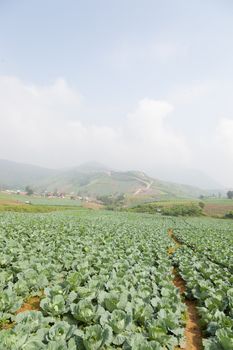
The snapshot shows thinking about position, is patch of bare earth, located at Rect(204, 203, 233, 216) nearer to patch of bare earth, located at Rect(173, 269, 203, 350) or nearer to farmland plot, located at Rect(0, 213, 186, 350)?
farmland plot, located at Rect(0, 213, 186, 350)

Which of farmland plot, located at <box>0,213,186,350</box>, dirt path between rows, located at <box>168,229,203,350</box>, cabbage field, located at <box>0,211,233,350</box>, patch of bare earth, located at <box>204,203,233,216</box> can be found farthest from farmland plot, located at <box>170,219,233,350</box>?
patch of bare earth, located at <box>204,203,233,216</box>

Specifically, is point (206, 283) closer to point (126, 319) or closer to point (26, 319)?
point (126, 319)

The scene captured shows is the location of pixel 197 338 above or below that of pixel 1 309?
below

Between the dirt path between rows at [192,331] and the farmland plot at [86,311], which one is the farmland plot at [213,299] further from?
the farmland plot at [86,311]

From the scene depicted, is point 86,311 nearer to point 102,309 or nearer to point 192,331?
point 102,309

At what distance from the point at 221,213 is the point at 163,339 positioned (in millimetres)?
92006

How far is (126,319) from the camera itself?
6500 mm

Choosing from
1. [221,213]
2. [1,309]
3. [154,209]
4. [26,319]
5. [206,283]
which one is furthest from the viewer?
[154,209]

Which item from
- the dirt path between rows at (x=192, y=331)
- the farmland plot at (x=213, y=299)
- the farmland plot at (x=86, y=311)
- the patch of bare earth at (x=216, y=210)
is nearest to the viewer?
the farmland plot at (x=86, y=311)

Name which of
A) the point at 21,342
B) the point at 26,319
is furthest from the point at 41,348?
the point at 26,319

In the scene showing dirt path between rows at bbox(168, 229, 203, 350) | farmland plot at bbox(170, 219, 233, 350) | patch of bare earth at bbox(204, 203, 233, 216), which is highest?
farmland plot at bbox(170, 219, 233, 350)

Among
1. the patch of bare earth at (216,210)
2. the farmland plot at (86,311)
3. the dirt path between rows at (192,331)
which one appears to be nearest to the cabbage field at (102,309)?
the farmland plot at (86,311)

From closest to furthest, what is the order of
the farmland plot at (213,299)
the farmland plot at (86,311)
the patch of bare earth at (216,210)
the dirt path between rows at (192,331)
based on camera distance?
the farmland plot at (86,311) < the farmland plot at (213,299) < the dirt path between rows at (192,331) < the patch of bare earth at (216,210)

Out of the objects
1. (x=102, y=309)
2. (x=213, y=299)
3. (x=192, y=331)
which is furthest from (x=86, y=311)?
(x=213, y=299)
